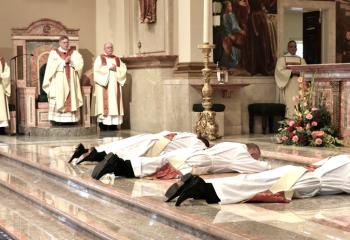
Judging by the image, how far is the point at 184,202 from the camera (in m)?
5.13

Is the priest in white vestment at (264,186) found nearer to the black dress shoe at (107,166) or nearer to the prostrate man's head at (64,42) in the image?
the black dress shoe at (107,166)

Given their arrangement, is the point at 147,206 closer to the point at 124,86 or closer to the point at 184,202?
the point at 184,202

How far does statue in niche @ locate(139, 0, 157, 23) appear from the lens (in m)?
12.4

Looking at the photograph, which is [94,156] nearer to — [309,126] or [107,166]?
[107,166]

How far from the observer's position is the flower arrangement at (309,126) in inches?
344

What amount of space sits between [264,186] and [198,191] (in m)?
0.53

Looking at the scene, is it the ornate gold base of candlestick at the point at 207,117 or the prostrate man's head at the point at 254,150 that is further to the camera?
the ornate gold base of candlestick at the point at 207,117

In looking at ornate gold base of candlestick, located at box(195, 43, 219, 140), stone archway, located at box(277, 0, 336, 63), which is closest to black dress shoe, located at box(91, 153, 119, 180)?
ornate gold base of candlestick, located at box(195, 43, 219, 140)

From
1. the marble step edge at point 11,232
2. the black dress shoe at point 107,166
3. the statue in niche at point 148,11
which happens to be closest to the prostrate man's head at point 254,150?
the black dress shoe at point 107,166

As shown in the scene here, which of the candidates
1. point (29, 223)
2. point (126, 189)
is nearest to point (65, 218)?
point (29, 223)

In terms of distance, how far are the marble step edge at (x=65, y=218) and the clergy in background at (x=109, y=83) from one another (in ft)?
18.0

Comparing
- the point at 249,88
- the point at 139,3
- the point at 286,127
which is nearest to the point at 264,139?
the point at 286,127

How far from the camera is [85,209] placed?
5.71 m

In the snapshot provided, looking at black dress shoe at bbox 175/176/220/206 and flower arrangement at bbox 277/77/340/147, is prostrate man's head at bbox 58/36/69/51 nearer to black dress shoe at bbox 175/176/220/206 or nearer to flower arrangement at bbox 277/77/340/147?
flower arrangement at bbox 277/77/340/147
